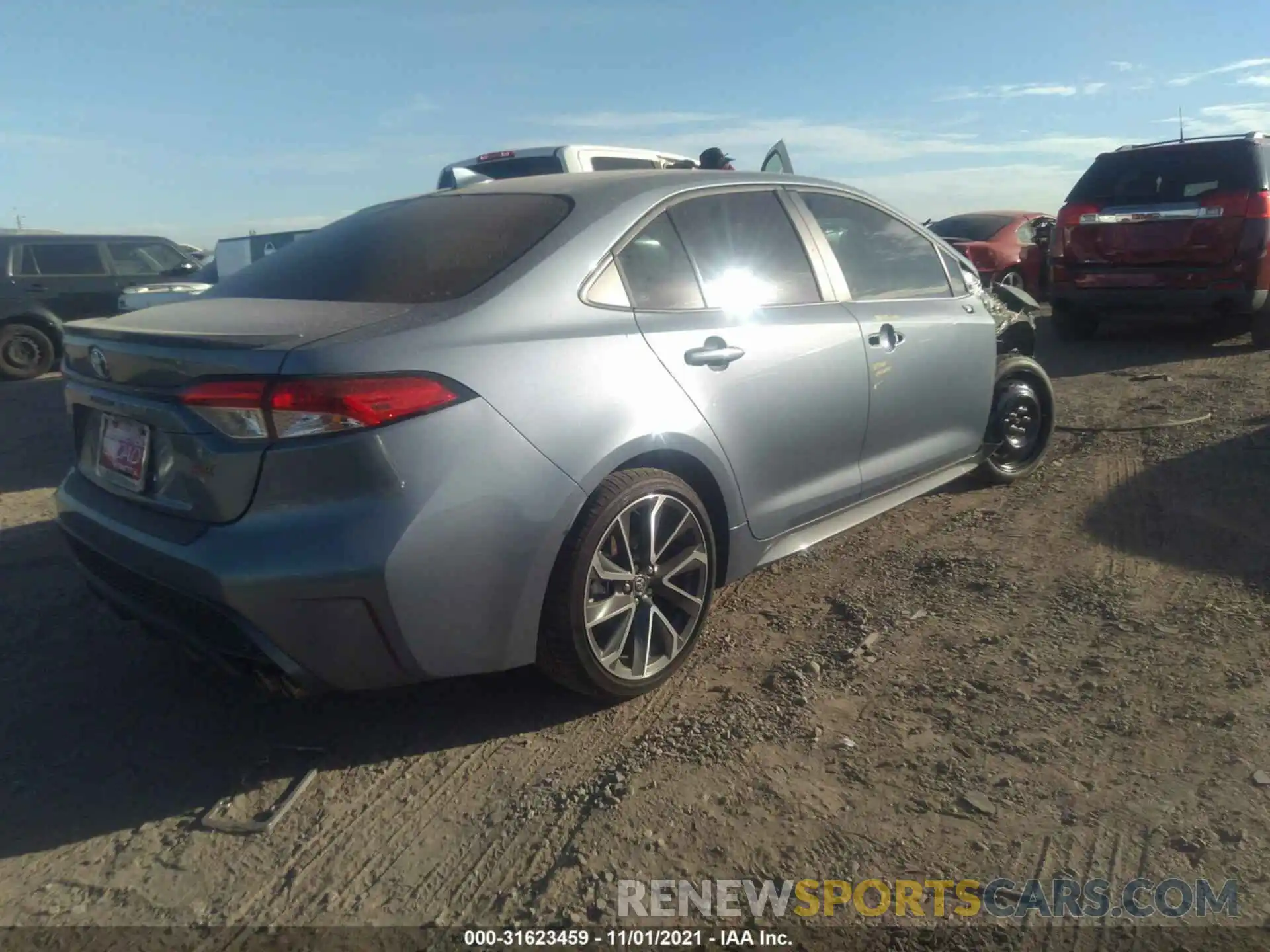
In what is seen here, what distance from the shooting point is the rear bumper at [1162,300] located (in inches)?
324

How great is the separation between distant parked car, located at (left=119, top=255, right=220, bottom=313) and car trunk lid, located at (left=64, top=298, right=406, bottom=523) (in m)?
6.27

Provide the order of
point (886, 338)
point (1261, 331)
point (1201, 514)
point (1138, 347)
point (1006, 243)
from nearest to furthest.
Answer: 1. point (886, 338)
2. point (1201, 514)
3. point (1261, 331)
4. point (1138, 347)
5. point (1006, 243)

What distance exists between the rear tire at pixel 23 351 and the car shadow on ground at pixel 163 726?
334 inches

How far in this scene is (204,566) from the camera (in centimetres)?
248

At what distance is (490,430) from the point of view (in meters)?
2.57

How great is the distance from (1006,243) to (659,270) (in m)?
10.6

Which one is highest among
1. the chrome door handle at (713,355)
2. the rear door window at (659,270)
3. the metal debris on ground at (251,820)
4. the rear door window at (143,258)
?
the rear door window at (143,258)

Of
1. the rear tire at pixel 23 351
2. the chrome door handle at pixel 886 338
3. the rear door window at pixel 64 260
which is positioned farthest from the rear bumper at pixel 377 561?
the rear door window at pixel 64 260

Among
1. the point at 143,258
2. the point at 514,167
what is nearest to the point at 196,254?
the point at 143,258

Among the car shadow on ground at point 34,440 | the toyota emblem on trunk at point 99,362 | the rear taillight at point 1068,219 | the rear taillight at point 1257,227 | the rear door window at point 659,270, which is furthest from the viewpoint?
the rear taillight at point 1068,219

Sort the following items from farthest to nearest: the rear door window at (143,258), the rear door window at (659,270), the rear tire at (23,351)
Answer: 1. the rear door window at (143,258)
2. the rear tire at (23,351)
3. the rear door window at (659,270)

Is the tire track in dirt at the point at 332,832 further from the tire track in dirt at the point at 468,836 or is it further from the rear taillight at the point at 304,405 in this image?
the rear taillight at the point at 304,405

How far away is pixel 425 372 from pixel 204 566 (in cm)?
72

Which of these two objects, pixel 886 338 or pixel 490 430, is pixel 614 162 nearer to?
pixel 886 338
